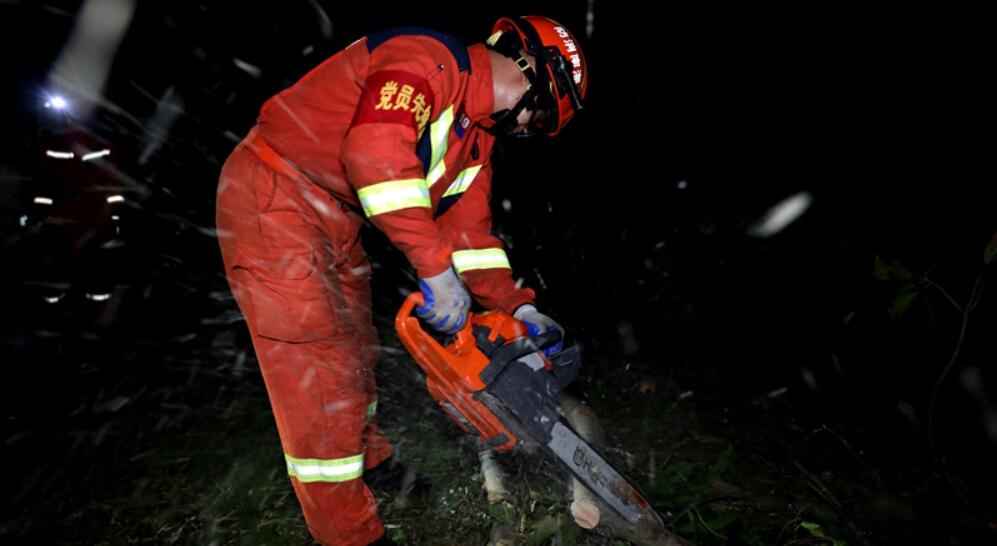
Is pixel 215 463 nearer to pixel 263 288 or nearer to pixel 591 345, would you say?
pixel 263 288

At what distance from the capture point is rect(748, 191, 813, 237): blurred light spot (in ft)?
14.3

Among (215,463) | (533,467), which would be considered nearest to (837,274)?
(533,467)

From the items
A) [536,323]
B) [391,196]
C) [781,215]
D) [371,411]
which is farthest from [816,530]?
[781,215]

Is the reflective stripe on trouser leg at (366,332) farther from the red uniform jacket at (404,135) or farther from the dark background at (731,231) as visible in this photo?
the dark background at (731,231)

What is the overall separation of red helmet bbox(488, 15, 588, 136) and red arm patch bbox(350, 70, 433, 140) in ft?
1.85

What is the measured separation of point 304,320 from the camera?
1.99 m

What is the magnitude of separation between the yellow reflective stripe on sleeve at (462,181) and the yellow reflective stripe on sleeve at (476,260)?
28 centimetres

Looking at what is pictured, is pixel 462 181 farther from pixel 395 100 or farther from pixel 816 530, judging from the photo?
pixel 816 530

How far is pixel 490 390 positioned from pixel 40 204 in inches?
209

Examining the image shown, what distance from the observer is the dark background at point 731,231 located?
3.39 meters

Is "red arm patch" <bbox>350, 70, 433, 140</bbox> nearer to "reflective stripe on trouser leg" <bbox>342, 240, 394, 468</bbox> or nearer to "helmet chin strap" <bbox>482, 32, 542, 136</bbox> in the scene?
"helmet chin strap" <bbox>482, 32, 542, 136</bbox>

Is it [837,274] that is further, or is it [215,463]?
[837,274]

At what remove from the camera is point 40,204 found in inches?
192

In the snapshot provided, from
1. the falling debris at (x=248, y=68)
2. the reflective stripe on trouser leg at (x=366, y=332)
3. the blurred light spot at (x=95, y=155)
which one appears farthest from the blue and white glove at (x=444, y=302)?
the falling debris at (x=248, y=68)
